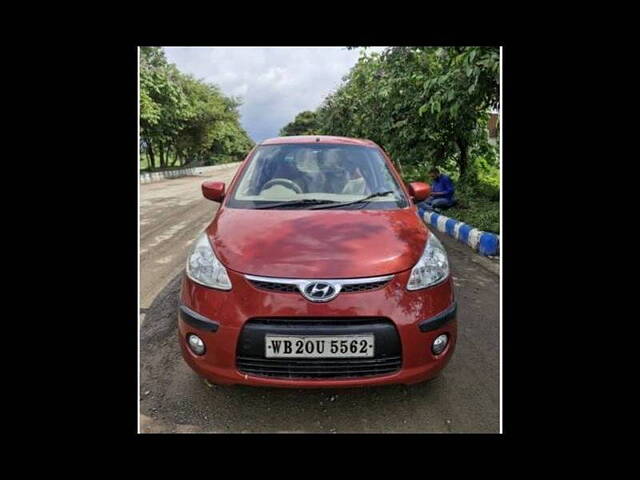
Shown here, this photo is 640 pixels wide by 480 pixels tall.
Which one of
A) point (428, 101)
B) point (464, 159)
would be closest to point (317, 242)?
point (428, 101)

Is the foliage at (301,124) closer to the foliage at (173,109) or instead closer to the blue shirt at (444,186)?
the foliage at (173,109)

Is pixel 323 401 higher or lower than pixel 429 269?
lower

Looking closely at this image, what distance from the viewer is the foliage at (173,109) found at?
1814cm

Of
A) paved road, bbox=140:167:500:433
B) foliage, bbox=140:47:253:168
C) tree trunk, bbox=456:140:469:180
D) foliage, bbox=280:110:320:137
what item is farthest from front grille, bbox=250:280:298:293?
foliage, bbox=280:110:320:137

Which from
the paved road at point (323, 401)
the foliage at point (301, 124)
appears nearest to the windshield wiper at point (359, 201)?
the paved road at point (323, 401)

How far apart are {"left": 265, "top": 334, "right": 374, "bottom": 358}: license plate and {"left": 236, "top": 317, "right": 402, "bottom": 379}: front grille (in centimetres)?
2

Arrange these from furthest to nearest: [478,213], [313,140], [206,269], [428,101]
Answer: [478,213]
[428,101]
[313,140]
[206,269]

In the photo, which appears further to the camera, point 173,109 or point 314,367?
point 173,109

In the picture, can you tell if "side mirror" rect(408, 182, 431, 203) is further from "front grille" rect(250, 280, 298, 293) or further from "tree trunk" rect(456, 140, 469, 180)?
"tree trunk" rect(456, 140, 469, 180)

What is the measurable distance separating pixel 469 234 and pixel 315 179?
3312 mm

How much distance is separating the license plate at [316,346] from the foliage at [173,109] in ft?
42.4

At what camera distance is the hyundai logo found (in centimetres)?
199

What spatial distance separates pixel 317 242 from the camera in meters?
2.25

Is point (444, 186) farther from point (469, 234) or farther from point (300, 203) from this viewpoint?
point (300, 203)
